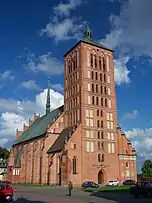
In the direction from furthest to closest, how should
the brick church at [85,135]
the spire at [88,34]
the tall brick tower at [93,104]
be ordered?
the spire at [88,34], the tall brick tower at [93,104], the brick church at [85,135]

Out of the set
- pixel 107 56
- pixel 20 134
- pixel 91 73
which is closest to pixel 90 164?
pixel 91 73

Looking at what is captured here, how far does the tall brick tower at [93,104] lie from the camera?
58.5 metres

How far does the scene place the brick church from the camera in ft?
186

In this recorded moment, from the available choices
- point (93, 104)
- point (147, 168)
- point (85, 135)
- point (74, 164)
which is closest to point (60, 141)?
point (85, 135)

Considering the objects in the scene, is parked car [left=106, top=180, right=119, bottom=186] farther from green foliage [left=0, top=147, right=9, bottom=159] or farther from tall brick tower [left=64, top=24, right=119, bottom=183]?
green foliage [left=0, top=147, right=9, bottom=159]

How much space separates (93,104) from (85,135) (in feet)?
24.6

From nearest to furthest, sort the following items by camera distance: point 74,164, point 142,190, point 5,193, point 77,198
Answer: point 5,193 < point 77,198 < point 142,190 < point 74,164

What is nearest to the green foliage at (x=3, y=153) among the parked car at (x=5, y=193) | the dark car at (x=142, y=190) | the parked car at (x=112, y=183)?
the parked car at (x=112, y=183)

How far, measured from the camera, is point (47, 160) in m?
62.2

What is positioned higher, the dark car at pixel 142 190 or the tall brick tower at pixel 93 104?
the tall brick tower at pixel 93 104

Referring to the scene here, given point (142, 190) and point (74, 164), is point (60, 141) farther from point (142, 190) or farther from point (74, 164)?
point (142, 190)

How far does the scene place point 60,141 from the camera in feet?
198

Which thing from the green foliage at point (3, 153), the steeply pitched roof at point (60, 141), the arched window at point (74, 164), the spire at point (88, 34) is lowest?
the arched window at point (74, 164)

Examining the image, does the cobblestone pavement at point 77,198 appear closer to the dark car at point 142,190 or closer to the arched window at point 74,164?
the dark car at point 142,190
